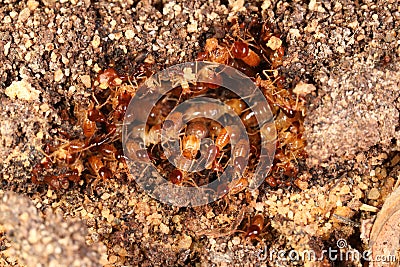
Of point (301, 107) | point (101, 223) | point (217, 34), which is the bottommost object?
point (101, 223)

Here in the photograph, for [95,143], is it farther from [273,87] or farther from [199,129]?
[273,87]


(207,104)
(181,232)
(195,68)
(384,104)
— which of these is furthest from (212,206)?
(384,104)

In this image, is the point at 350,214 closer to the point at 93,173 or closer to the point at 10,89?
the point at 93,173

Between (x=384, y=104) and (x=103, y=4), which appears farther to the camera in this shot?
(x=103, y=4)
